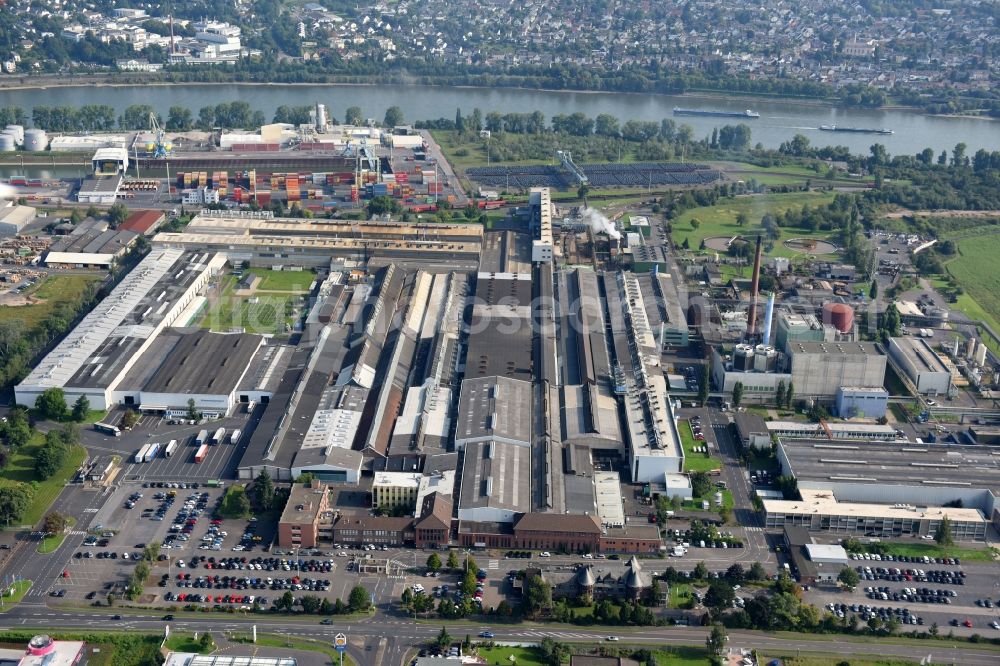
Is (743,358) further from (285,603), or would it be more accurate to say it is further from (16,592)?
(16,592)

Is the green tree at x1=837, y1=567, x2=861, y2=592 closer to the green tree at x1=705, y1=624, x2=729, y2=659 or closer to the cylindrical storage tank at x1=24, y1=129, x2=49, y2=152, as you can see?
the green tree at x1=705, y1=624, x2=729, y2=659

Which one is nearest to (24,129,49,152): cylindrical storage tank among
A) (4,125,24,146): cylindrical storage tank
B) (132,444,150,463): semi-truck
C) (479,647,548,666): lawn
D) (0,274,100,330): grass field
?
(4,125,24,146): cylindrical storage tank

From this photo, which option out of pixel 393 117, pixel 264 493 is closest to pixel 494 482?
pixel 264 493

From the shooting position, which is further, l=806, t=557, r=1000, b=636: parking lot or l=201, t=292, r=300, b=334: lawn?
l=201, t=292, r=300, b=334: lawn

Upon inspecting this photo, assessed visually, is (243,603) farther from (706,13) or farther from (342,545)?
(706,13)

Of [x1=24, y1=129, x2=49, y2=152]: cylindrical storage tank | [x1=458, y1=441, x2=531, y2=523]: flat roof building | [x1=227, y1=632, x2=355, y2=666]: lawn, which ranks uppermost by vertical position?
[x1=24, y1=129, x2=49, y2=152]: cylindrical storage tank

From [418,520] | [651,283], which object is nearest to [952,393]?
[651,283]

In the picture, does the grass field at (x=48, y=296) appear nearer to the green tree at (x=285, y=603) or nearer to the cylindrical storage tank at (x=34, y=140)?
the green tree at (x=285, y=603)
